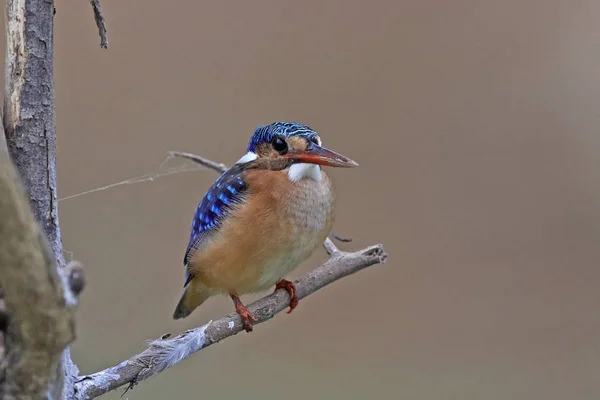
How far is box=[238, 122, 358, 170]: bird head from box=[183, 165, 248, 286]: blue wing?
37mm

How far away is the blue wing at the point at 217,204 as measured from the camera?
0.91m

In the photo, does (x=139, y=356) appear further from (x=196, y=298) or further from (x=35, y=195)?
(x=196, y=298)

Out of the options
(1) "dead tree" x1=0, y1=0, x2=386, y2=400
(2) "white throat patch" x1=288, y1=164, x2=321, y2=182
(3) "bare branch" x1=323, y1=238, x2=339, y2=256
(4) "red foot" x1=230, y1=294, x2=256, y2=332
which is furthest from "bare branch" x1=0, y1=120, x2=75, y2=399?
(3) "bare branch" x1=323, y1=238, x2=339, y2=256

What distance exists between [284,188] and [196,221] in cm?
16

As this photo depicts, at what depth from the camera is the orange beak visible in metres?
0.80

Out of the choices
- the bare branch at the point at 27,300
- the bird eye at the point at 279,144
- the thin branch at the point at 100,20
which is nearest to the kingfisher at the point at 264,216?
the bird eye at the point at 279,144

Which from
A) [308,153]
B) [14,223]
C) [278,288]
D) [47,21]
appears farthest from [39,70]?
[278,288]

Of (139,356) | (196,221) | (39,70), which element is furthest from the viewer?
(196,221)

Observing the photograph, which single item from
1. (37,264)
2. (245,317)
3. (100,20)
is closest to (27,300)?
(37,264)

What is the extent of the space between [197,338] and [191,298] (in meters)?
0.34

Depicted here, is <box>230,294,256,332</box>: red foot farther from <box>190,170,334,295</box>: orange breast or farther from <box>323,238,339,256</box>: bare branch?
<box>323,238,339,256</box>: bare branch

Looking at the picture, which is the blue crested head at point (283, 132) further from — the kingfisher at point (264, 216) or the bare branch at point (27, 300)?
the bare branch at point (27, 300)

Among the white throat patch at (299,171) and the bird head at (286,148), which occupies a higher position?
the bird head at (286,148)

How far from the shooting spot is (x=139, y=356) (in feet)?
2.03
